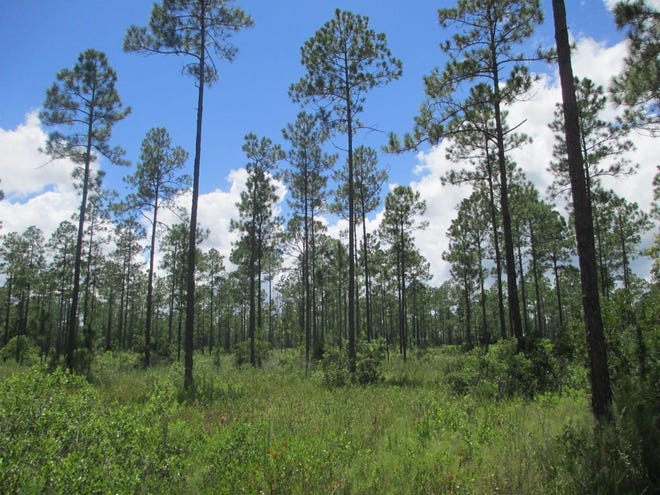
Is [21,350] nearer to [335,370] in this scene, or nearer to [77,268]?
[77,268]

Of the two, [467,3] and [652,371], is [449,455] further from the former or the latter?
[467,3]

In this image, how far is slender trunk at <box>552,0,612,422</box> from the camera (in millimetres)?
5047

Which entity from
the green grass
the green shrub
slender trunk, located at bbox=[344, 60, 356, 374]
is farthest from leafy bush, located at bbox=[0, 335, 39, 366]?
the green grass

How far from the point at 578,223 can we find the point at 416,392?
229 inches

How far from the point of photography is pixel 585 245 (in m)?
5.32

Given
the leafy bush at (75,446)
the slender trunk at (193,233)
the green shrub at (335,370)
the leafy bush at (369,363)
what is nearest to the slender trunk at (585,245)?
the leafy bush at (75,446)

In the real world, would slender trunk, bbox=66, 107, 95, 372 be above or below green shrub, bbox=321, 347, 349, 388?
above

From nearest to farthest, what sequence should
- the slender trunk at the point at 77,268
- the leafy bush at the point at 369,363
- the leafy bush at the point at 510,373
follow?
the leafy bush at the point at 510,373 → the leafy bush at the point at 369,363 → the slender trunk at the point at 77,268

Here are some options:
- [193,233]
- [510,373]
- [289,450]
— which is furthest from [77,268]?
[510,373]

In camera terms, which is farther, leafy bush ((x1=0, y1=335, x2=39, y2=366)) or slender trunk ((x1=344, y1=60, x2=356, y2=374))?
leafy bush ((x1=0, y1=335, x2=39, y2=366))

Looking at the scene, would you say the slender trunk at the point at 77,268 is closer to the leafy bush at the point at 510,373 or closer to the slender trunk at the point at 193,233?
the slender trunk at the point at 193,233

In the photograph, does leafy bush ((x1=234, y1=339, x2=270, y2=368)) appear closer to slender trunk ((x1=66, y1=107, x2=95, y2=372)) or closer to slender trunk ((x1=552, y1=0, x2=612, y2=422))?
slender trunk ((x1=66, y1=107, x2=95, y2=372))

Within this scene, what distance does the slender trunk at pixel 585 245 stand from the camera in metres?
5.05

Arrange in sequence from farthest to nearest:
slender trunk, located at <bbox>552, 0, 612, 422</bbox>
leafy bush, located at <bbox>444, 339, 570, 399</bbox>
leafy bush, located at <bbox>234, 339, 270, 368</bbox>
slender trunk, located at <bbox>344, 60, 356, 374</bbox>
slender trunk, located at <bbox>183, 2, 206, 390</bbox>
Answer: leafy bush, located at <bbox>234, 339, 270, 368</bbox> < slender trunk, located at <bbox>344, 60, 356, 374</bbox> < slender trunk, located at <bbox>183, 2, 206, 390</bbox> < leafy bush, located at <bbox>444, 339, 570, 399</bbox> < slender trunk, located at <bbox>552, 0, 612, 422</bbox>
